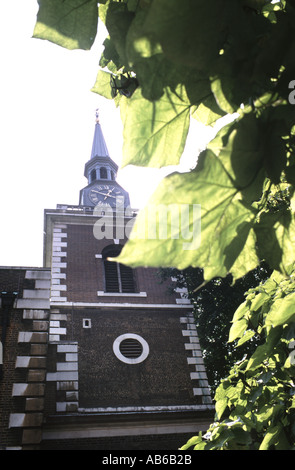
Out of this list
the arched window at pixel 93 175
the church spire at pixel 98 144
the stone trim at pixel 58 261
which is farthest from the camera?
the church spire at pixel 98 144

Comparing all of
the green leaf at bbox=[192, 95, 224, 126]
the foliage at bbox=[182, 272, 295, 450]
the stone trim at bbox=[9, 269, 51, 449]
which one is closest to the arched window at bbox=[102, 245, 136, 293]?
the stone trim at bbox=[9, 269, 51, 449]

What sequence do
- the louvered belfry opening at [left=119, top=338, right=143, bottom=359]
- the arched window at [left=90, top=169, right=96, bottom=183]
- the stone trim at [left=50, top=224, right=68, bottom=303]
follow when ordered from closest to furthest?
the louvered belfry opening at [left=119, top=338, right=143, bottom=359]
the stone trim at [left=50, top=224, right=68, bottom=303]
the arched window at [left=90, top=169, right=96, bottom=183]

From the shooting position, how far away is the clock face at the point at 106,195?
88.8 feet

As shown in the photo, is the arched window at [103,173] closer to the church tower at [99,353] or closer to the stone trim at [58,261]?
the church tower at [99,353]

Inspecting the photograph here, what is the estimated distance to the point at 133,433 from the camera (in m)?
11.8

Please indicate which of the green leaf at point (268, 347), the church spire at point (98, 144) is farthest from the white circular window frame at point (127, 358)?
the church spire at point (98, 144)

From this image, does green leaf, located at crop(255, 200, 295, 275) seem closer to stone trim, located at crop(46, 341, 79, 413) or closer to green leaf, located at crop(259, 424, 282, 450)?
green leaf, located at crop(259, 424, 282, 450)

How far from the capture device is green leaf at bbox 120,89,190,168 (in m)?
0.79

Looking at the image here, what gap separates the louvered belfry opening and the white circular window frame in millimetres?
109

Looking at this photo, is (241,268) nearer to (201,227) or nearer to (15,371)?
(201,227)

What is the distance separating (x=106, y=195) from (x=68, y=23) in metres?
27.0

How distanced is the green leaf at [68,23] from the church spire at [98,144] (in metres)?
31.9

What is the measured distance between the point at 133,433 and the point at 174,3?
1307 cm
